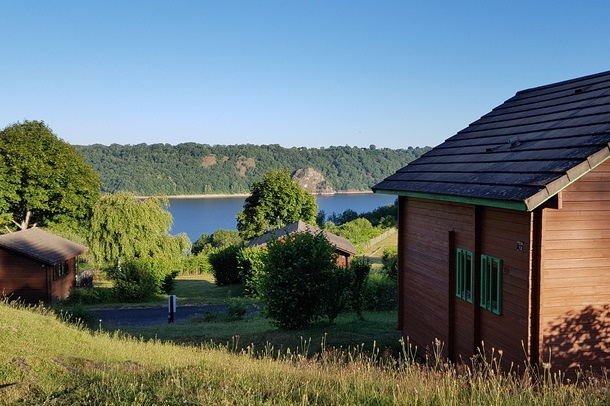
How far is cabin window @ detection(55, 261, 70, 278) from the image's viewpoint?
33153 mm

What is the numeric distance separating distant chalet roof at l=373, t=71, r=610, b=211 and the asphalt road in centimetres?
1580

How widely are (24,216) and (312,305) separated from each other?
38.5 meters

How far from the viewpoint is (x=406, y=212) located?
1489 cm

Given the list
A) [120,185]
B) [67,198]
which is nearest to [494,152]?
[67,198]

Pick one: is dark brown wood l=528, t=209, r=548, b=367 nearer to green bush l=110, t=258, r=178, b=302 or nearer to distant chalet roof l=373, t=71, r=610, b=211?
distant chalet roof l=373, t=71, r=610, b=211

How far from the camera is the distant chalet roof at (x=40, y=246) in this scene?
30719 mm

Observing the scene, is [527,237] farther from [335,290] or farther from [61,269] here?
[61,269]

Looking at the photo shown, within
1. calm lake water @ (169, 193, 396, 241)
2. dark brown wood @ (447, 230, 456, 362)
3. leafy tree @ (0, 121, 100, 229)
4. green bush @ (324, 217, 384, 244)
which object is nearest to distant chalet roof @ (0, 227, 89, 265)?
leafy tree @ (0, 121, 100, 229)

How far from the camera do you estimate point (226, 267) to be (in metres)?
43.6

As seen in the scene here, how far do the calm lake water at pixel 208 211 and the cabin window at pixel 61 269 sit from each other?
67.8 meters

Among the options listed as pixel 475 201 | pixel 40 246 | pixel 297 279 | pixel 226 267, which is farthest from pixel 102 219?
pixel 475 201

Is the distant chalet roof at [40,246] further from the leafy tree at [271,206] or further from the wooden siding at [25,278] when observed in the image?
the leafy tree at [271,206]

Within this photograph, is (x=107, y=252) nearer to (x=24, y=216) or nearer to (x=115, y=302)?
(x=115, y=302)

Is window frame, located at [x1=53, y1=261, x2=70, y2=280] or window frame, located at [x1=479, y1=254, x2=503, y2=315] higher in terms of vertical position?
window frame, located at [x1=479, y1=254, x2=503, y2=315]
